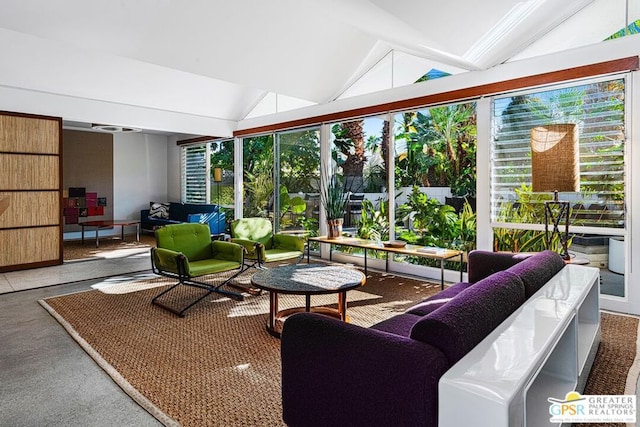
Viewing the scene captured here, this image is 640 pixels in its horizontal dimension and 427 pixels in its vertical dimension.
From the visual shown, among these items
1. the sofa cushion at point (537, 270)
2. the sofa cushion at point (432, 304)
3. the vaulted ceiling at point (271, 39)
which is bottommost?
the sofa cushion at point (432, 304)

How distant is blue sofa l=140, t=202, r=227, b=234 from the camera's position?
27.7 ft

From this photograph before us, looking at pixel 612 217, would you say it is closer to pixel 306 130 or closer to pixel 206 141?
pixel 306 130

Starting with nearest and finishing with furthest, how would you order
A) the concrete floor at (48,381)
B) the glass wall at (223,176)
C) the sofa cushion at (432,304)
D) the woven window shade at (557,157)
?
the concrete floor at (48,381)
the sofa cushion at (432,304)
the woven window shade at (557,157)
the glass wall at (223,176)

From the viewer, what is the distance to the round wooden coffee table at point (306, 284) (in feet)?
9.93

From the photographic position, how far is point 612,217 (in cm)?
383

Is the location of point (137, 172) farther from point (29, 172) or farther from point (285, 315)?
point (285, 315)

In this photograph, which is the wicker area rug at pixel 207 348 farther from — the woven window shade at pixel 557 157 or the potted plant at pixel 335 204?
the woven window shade at pixel 557 157

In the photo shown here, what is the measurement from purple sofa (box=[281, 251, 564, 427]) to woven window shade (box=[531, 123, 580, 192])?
172cm

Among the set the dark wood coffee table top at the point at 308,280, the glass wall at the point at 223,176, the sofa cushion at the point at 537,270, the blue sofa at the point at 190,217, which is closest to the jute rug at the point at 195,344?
the dark wood coffee table top at the point at 308,280

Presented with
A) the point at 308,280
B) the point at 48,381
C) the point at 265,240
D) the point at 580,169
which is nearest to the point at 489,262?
the point at 308,280

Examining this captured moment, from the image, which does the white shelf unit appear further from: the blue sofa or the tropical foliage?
the blue sofa

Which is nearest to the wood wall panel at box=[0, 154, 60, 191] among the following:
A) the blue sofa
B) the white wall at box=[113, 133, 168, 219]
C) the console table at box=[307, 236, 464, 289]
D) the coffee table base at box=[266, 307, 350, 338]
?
the blue sofa

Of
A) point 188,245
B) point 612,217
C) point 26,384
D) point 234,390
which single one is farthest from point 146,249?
point 612,217

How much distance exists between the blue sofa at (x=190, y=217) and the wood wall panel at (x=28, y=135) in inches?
116
